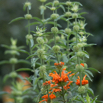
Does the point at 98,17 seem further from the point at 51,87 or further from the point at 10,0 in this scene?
the point at 51,87

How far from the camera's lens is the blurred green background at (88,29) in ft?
6.31

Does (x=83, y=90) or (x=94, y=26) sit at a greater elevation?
(x=94, y=26)

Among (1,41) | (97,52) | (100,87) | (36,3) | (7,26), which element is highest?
(36,3)

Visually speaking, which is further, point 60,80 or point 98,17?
point 98,17

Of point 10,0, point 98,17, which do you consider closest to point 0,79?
point 10,0

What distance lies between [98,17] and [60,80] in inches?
57.1

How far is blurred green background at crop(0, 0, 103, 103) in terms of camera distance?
1.92 m

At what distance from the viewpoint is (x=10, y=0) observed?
7.79 feet

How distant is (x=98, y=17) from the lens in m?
1.93

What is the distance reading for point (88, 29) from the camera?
1.94m

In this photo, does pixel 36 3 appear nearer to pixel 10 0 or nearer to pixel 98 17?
pixel 10 0

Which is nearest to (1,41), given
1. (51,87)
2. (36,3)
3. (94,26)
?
(36,3)

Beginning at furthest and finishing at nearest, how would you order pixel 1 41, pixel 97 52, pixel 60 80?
pixel 1 41, pixel 97 52, pixel 60 80

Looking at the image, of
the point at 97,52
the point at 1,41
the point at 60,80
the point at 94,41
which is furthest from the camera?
the point at 1,41
